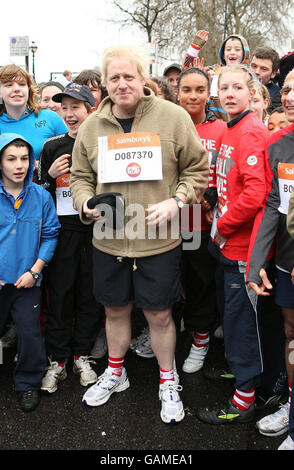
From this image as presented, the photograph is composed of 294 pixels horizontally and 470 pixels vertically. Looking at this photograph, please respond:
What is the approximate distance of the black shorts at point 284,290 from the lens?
2.29m

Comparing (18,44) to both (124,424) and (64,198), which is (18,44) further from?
(124,424)

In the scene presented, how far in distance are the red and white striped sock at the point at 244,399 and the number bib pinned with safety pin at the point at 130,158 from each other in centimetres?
139

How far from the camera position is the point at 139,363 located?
10.8ft

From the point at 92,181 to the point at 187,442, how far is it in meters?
1.64

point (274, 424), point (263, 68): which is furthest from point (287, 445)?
point (263, 68)

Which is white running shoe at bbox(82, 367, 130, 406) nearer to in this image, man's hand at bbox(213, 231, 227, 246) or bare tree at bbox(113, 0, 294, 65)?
man's hand at bbox(213, 231, 227, 246)

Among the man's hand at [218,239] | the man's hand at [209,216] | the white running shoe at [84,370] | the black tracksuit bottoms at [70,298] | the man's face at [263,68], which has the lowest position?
the white running shoe at [84,370]

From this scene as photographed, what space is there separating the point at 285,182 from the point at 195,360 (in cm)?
158

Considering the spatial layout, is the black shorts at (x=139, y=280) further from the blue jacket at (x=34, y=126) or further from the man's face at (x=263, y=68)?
the man's face at (x=263, y=68)

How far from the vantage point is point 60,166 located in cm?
289

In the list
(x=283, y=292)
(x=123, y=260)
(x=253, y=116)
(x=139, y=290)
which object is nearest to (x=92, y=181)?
(x=123, y=260)

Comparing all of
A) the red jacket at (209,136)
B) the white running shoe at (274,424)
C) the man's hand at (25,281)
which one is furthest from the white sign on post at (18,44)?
the white running shoe at (274,424)

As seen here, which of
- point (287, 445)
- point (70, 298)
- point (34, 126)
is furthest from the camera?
point (34, 126)
